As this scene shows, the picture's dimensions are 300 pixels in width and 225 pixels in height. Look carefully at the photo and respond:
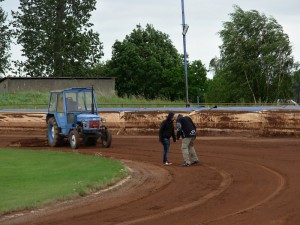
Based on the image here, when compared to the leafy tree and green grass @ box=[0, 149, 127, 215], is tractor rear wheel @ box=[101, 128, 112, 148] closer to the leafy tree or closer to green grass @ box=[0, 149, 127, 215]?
green grass @ box=[0, 149, 127, 215]

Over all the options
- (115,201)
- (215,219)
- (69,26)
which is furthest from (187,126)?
(69,26)

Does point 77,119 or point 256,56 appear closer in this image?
point 77,119

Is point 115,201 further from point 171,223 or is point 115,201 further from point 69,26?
point 69,26

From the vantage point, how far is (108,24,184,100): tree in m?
78.0

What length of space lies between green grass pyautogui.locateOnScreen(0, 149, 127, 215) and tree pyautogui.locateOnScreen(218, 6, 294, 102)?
49319mm

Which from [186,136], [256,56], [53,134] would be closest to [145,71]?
[256,56]

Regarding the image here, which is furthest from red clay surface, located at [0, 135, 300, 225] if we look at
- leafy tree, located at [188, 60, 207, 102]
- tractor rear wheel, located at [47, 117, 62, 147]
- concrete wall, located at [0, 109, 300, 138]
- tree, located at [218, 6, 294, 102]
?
leafy tree, located at [188, 60, 207, 102]

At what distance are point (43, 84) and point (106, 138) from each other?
37195 millimetres

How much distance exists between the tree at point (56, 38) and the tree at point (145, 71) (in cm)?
344

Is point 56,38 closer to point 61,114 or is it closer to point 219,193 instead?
point 61,114

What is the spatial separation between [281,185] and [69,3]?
68180 millimetres

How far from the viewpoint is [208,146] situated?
21.8m

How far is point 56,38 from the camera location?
7494 centimetres

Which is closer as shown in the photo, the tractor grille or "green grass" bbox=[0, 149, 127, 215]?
"green grass" bbox=[0, 149, 127, 215]
